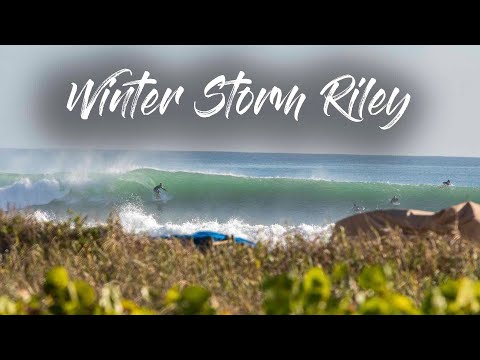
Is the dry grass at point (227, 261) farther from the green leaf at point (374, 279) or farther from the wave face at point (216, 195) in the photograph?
the wave face at point (216, 195)

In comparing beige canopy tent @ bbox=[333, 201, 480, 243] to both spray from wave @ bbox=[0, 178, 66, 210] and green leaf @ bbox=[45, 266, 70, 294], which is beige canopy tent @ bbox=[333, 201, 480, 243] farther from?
spray from wave @ bbox=[0, 178, 66, 210]

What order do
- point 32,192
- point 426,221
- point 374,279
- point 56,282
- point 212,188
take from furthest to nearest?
point 212,188 → point 32,192 → point 426,221 → point 374,279 → point 56,282

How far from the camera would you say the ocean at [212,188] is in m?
27.9

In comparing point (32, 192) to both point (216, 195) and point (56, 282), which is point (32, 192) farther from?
point (56, 282)

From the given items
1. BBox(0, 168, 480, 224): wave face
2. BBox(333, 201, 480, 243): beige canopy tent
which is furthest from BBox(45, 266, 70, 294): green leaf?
BBox(0, 168, 480, 224): wave face

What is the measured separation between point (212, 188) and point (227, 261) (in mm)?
27240

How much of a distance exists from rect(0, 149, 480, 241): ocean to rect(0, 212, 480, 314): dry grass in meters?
15.2

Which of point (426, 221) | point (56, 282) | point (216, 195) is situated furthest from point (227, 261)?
point (216, 195)

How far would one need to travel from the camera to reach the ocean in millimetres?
27867

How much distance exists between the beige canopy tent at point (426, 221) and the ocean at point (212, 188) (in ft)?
47.2

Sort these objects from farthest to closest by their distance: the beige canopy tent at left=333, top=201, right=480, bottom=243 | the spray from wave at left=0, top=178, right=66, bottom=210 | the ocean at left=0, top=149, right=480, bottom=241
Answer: the spray from wave at left=0, top=178, right=66, bottom=210
the ocean at left=0, top=149, right=480, bottom=241
the beige canopy tent at left=333, top=201, right=480, bottom=243

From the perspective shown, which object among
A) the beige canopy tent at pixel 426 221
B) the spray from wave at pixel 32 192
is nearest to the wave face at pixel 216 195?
the spray from wave at pixel 32 192

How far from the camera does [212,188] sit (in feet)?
108
